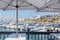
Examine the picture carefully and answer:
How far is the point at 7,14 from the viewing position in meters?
6.41

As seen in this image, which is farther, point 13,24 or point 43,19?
point 43,19

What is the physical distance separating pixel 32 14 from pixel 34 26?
716mm

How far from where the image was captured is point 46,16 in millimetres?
6789

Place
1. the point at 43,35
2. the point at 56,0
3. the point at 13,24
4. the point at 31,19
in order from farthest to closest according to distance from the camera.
Result: the point at 31,19 → the point at 13,24 → the point at 43,35 → the point at 56,0

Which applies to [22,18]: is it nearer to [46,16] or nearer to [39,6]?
[46,16]

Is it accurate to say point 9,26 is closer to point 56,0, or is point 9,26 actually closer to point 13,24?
point 13,24

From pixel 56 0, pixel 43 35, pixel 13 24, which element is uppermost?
pixel 56 0

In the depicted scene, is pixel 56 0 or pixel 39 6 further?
pixel 39 6

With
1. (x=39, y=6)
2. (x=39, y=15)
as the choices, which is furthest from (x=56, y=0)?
(x=39, y=15)

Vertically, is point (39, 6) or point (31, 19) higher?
point (39, 6)

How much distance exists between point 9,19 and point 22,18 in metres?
0.71

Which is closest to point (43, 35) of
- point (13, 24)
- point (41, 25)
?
point (41, 25)

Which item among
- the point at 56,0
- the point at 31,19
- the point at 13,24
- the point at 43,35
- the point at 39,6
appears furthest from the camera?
the point at 31,19

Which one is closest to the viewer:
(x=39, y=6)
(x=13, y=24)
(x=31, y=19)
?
(x=39, y=6)
